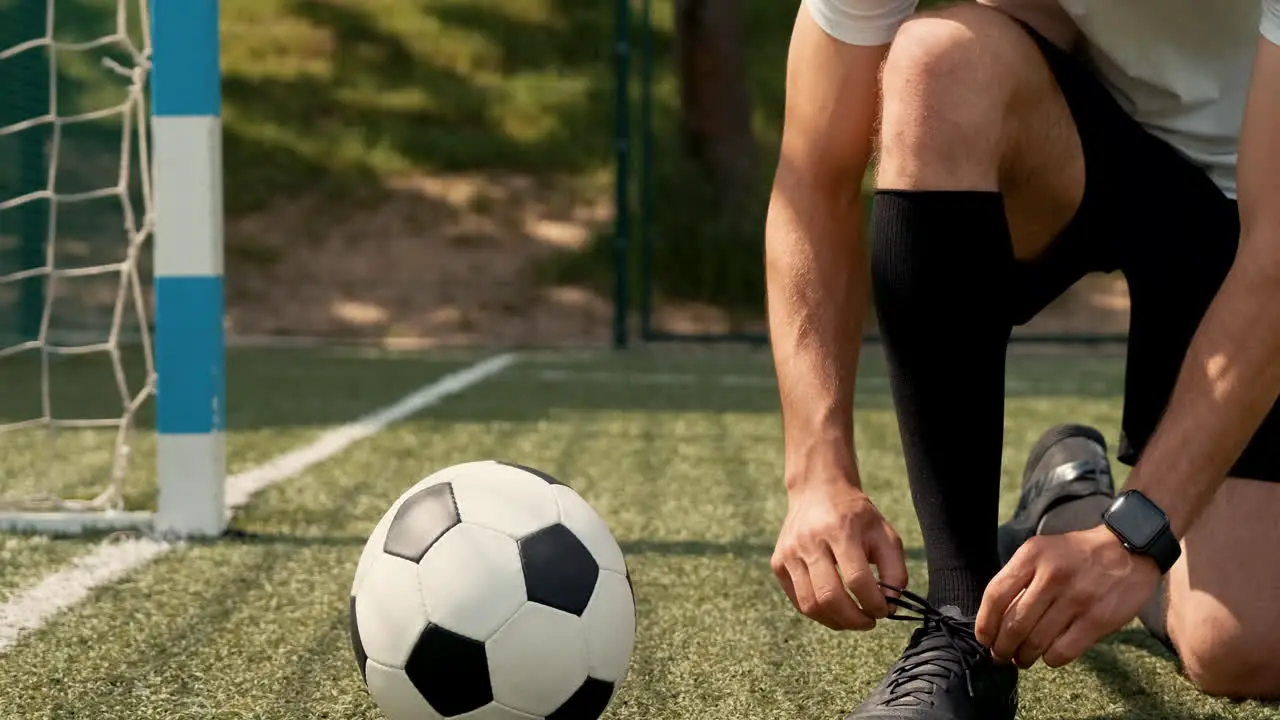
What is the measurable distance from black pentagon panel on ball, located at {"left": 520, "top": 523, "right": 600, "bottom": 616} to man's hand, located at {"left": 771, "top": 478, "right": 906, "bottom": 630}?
0.74ft

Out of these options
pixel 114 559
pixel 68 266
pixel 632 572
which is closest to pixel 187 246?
pixel 114 559

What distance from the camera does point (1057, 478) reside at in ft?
8.05

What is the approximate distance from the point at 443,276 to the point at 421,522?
29.1 feet

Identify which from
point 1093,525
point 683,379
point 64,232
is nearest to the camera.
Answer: point 1093,525

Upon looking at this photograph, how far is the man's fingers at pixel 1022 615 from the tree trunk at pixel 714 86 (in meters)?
8.79

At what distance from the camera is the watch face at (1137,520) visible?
1.53 metres

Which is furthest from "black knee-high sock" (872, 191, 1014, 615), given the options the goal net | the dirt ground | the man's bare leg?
the dirt ground

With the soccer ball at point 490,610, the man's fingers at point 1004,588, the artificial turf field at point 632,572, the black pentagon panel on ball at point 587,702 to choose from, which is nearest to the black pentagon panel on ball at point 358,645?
the soccer ball at point 490,610

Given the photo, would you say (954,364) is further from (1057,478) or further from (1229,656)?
(1057,478)

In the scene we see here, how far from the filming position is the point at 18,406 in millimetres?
5379

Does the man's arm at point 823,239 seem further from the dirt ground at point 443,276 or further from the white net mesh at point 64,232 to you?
the dirt ground at point 443,276

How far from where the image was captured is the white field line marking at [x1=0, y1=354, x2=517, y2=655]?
238 cm

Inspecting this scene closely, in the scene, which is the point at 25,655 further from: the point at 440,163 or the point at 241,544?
the point at 440,163

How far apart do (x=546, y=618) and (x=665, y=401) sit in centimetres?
388
